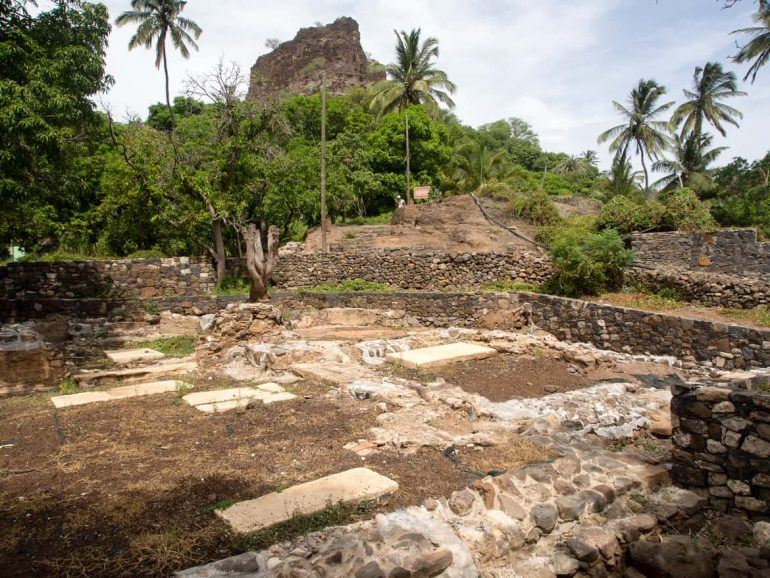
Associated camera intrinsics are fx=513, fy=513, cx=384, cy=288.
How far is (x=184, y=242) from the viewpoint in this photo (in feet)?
68.8

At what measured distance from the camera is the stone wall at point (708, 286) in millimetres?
11062

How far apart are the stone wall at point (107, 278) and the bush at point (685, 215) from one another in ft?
49.2

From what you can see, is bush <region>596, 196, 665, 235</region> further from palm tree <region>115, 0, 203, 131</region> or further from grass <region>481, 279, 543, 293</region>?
palm tree <region>115, 0, 203, 131</region>

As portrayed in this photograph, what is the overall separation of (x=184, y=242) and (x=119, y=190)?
3422 mm

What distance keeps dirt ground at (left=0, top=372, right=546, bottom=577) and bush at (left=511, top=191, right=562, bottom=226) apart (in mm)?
16349

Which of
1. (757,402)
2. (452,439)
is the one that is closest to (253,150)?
→ (452,439)

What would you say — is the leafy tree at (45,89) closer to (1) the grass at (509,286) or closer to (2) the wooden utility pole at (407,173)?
(1) the grass at (509,286)

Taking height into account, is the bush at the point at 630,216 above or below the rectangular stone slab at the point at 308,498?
above

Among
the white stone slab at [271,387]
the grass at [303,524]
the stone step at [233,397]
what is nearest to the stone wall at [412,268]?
the white stone slab at [271,387]

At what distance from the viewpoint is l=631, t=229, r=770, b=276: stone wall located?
47.8 ft

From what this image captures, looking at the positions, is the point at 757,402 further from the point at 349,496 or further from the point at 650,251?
the point at 650,251

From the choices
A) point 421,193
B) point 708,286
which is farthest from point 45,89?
point 421,193

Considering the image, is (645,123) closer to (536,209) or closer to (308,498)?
(536,209)

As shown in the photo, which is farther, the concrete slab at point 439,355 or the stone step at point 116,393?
the concrete slab at point 439,355
